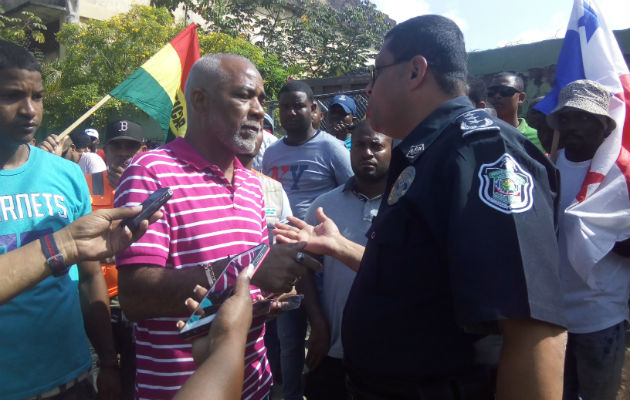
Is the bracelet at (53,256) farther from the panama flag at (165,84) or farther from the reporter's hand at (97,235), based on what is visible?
the panama flag at (165,84)

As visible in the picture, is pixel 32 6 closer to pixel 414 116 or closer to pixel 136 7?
pixel 136 7

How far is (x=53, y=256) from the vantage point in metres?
1.57

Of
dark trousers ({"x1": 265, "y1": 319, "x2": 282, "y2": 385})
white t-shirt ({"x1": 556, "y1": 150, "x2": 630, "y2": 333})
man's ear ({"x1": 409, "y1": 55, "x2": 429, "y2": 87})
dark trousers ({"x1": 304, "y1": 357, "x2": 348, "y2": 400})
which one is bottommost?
dark trousers ({"x1": 265, "y1": 319, "x2": 282, "y2": 385})

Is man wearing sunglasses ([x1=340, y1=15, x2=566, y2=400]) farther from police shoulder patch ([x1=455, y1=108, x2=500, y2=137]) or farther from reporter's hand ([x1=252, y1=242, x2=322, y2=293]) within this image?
reporter's hand ([x1=252, y1=242, x2=322, y2=293])

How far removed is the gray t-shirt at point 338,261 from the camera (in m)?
2.82

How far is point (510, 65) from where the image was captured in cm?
667

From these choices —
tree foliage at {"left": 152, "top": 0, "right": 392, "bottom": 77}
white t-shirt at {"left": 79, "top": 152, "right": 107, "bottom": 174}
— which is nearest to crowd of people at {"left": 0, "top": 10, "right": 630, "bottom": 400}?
white t-shirt at {"left": 79, "top": 152, "right": 107, "bottom": 174}

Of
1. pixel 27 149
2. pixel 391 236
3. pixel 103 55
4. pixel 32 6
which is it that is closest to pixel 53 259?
pixel 27 149

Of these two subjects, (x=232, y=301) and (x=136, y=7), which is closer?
(x=232, y=301)

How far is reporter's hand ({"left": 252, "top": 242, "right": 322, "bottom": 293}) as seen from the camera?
6.08ft

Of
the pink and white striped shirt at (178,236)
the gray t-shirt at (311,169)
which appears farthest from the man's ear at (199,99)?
the gray t-shirt at (311,169)

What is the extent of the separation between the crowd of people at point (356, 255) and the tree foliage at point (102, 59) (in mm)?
12850

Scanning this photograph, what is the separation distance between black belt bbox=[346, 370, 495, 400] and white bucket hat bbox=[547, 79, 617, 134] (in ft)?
6.66

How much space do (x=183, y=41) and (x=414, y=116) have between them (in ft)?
13.0
